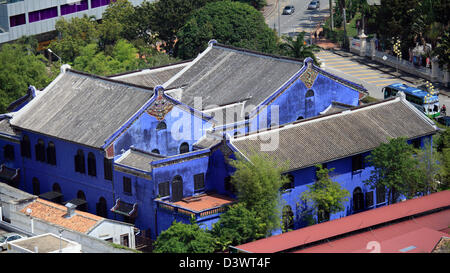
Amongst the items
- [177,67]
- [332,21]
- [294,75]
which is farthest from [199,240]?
[332,21]

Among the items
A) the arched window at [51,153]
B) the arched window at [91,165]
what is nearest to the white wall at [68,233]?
the arched window at [91,165]

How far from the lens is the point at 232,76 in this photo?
88.2 metres

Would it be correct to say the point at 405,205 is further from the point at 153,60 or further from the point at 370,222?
the point at 153,60

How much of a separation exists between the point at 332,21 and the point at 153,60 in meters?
35.6

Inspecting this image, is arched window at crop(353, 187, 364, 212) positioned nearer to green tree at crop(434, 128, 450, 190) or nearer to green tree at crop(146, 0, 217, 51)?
green tree at crop(434, 128, 450, 190)

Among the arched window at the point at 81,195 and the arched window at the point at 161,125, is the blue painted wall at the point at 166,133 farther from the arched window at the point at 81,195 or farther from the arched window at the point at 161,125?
the arched window at the point at 81,195

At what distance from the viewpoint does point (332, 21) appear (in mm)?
135625

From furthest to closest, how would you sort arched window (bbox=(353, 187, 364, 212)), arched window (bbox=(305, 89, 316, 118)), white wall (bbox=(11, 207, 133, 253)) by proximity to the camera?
arched window (bbox=(305, 89, 316, 118))
arched window (bbox=(353, 187, 364, 212))
white wall (bbox=(11, 207, 133, 253))

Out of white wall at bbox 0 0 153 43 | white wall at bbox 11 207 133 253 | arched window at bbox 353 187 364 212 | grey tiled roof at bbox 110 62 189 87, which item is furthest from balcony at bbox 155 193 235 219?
white wall at bbox 0 0 153 43

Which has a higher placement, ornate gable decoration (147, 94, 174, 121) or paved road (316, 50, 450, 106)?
ornate gable decoration (147, 94, 174, 121)

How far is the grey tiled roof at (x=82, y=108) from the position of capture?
255 ft

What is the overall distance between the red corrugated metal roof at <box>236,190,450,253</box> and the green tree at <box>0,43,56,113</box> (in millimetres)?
38333

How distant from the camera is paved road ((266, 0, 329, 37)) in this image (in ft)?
464
